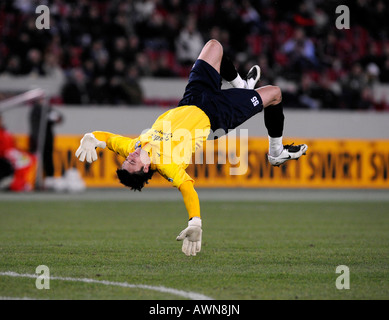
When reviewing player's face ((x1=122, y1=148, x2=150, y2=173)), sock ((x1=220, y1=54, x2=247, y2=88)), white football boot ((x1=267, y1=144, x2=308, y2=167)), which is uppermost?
sock ((x1=220, y1=54, x2=247, y2=88))

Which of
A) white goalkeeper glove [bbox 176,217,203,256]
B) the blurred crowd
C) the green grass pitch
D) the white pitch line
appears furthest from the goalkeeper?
the blurred crowd

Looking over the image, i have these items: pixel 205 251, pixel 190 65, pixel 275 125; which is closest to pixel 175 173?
pixel 205 251

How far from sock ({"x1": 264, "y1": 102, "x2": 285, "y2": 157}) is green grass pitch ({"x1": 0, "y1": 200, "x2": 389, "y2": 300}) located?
4.07 feet

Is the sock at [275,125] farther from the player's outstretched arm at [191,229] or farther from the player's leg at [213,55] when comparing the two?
the player's outstretched arm at [191,229]

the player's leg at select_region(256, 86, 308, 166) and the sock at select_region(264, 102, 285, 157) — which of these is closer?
the player's leg at select_region(256, 86, 308, 166)

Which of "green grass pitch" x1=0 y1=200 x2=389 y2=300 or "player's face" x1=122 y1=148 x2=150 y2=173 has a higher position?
"player's face" x1=122 y1=148 x2=150 y2=173

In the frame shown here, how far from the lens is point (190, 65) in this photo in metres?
22.0

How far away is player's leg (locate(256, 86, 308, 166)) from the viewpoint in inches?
352

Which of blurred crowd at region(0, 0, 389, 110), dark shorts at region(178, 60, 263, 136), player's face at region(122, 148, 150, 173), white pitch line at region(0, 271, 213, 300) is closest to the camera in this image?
white pitch line at region(0, 271, 213, 300)

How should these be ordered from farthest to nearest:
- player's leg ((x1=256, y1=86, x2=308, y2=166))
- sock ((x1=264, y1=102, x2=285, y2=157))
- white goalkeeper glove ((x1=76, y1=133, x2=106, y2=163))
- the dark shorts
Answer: sock ((x1=264, y1=102, x2=285, y2=157)) → player's leg ((x1=256, y1=86, x2=308, y2=166)) → the dark shorts → white goalkeeper glove ((x1=76, y1=133, x2=106, y2=163))

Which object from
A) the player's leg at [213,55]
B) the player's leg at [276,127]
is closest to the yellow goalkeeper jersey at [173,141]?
the player's leg at [213,55]

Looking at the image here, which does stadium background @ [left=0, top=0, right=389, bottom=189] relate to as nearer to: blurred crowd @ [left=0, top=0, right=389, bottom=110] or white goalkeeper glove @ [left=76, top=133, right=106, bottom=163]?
blurred crowd @ [left=0, top=0, right=389, bottom=110]
